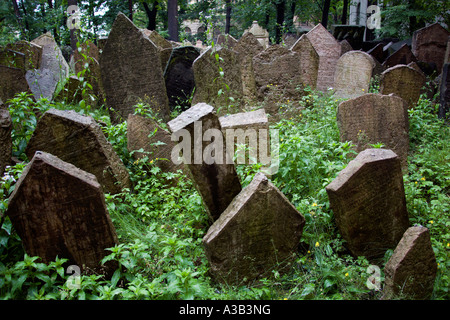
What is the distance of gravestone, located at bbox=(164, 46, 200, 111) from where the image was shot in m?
6.26

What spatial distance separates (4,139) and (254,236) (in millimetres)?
2487

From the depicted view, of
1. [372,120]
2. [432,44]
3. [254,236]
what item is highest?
[432,44]

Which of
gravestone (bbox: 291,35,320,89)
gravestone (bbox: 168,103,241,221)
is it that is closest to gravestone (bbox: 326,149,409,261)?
gravestone (bbox: 168,103,241,221)

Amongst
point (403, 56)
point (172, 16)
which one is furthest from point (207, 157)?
point (172, 16)

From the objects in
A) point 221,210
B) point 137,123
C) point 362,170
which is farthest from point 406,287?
point 137,123

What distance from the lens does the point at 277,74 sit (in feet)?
19.8

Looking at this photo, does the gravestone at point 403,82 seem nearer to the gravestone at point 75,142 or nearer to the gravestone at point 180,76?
the gravestone at point 180,76

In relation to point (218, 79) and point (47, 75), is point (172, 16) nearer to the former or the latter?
point (47, 75)

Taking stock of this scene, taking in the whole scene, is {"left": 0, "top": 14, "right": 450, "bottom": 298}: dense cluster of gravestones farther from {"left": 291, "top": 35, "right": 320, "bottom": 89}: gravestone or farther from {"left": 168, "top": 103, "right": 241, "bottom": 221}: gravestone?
{"left": 291, "top": 35, "right": 320, "bottom": 89}: gravestone

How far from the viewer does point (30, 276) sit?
2.54m

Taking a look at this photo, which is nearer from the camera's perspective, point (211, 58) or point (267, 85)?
point (211, 58)

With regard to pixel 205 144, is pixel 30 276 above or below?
below
